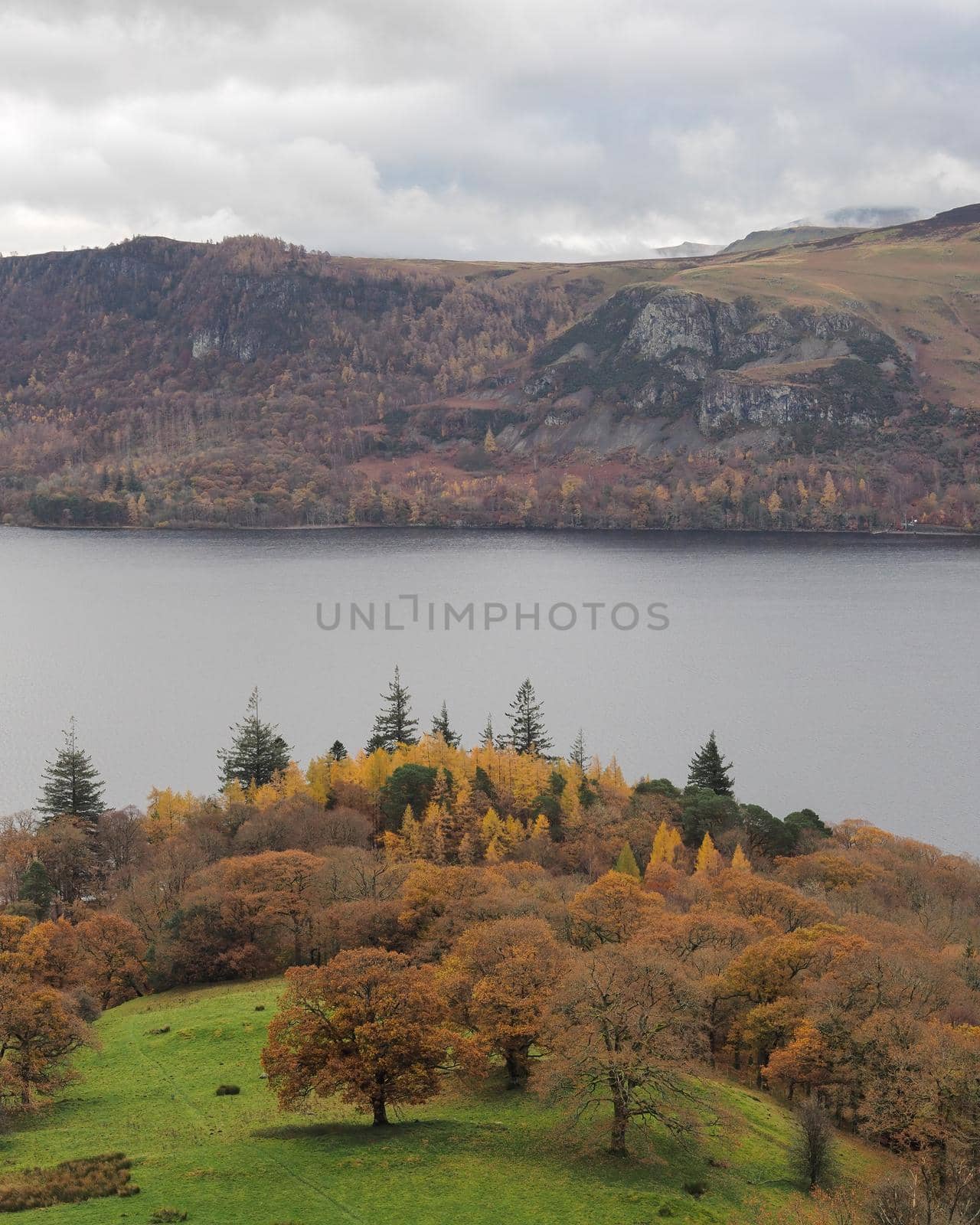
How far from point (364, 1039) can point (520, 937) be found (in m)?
8.82

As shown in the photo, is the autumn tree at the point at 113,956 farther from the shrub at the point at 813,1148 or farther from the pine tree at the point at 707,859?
the shrub at the point at 813,1148

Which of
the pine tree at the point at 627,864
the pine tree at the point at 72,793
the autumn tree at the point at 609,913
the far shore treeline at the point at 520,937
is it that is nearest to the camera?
the far shore treeline at the point at 520,937

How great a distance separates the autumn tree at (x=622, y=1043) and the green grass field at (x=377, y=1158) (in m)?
1.28

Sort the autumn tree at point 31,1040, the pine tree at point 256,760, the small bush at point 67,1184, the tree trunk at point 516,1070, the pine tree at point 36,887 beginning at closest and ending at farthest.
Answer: the small bush at point 67,1184, the autumn tree at point 31,1040, the tree trunk at point 516,1070, the pine tree at point 36,887, the pine tree at point 256,760

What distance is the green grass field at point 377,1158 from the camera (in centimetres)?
3080

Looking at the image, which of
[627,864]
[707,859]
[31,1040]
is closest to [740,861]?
[707,859]

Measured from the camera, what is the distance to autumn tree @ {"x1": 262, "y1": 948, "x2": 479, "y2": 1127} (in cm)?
3606

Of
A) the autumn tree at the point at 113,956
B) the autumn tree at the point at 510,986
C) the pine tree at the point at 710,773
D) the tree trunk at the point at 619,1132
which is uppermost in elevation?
the autumn tree at the point at 510,986

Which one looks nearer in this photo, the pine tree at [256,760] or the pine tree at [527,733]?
the pine tree at [256,760]

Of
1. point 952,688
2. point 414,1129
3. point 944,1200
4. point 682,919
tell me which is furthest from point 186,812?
point 952,688

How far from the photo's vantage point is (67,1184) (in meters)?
31.5

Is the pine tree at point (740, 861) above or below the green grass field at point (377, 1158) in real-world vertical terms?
below

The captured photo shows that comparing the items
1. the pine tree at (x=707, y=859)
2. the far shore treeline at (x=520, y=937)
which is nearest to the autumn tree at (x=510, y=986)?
the far shore treeline at (x=520, y=937)

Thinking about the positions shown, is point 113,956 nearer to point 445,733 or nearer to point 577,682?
point 445,733
